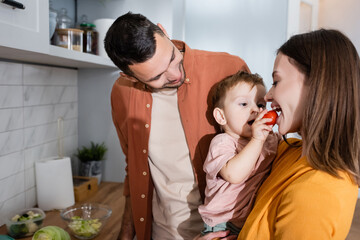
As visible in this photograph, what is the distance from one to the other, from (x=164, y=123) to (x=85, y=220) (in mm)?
606

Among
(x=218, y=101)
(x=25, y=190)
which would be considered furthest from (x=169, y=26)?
(x=25, y=190)

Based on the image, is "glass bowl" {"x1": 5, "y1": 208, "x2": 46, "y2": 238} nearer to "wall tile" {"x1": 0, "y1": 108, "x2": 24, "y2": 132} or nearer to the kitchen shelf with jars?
"wall tile" {"x1": 0, "y1": 108, "x2": 24, "y2": 132}

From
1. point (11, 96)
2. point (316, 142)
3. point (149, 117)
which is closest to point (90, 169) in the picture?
point (11, 96)

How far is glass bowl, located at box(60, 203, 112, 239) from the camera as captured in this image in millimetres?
1382

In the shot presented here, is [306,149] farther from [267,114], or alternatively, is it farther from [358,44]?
[358,44]

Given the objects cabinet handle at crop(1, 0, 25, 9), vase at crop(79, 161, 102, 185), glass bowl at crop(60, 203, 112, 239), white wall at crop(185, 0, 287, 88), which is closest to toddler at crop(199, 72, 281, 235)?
glass bowl at crop(60, 203, 112, 239)

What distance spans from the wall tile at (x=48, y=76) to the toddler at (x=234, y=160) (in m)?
1.13

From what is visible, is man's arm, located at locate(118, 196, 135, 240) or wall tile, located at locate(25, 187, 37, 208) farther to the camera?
wall tile, located at locate(25, 187, 37, 208)

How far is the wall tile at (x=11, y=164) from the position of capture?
1.48 meters

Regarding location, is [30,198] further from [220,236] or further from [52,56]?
[220,236]

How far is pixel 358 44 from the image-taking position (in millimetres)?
3148

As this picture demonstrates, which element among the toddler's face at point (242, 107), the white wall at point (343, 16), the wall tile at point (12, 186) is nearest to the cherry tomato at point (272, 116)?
the toddler's face at point (242, 107)

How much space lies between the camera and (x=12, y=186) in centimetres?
156

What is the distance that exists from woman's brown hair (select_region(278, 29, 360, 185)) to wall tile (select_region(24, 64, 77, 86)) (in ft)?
4.71
